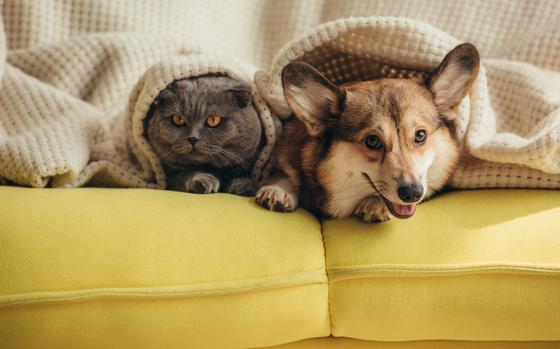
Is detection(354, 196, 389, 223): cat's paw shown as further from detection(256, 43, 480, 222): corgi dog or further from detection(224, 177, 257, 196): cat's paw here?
detection(224, 177, 257, 196): cat's paw

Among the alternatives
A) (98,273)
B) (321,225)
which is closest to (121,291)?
(98,273)

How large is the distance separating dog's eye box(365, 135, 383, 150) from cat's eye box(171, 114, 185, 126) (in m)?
0.58

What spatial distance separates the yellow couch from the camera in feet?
3.68

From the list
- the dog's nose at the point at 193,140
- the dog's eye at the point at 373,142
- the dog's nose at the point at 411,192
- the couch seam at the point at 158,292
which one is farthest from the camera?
the dog's nose at the point at 193,140

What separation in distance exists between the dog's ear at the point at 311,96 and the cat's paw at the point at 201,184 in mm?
331

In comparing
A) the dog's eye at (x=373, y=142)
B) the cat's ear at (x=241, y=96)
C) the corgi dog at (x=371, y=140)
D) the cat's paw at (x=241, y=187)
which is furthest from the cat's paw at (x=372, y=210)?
the cat's ear at (x=241, y=96)

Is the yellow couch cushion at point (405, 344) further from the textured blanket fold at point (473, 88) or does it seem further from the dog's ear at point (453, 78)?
the dog's ear at point (453, 78)

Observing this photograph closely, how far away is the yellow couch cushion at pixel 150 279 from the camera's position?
1.11 meters

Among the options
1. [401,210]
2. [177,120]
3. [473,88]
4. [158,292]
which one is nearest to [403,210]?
[401,210]

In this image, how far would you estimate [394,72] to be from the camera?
5.39 feet

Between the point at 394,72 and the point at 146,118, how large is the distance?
80 centimetres

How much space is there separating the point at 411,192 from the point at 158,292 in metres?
0.62

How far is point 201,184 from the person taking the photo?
1510mm

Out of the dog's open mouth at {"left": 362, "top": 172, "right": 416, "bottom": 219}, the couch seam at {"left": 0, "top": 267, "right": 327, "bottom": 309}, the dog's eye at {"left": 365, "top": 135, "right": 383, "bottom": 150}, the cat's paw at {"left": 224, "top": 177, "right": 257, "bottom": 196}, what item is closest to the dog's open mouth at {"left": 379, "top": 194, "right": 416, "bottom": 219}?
the dog's open mouth at {"left": 362, "top": 172, "right": 416, "bottom": 219}
